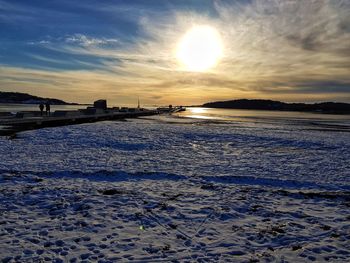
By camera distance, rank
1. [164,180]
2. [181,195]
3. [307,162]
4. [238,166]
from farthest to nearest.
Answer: [307,162] → [238,166] → [164,180] → [181,195]

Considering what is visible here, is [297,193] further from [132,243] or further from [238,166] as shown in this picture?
[132,243]

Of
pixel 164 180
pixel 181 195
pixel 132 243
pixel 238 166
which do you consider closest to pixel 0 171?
pixel 164 180

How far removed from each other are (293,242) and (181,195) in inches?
159

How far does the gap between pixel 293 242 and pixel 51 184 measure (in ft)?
24.3

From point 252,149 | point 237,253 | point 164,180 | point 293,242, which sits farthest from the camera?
point 252,149

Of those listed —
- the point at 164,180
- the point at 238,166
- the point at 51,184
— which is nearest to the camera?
the point at 51,184

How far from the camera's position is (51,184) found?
11398 millimetres

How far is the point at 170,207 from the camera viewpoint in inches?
366

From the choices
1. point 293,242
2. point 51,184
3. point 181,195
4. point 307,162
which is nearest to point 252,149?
point 307,162

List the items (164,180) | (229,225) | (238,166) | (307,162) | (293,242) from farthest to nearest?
(307,162) < (238,166) < (164,180) < (229,225) < (293,242)

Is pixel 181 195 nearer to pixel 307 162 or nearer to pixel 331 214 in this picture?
pixel 331 214

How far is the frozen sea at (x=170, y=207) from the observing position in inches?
263

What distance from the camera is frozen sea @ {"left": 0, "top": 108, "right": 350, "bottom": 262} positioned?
6668mm

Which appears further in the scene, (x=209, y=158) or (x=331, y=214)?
(x=209, y=158)
